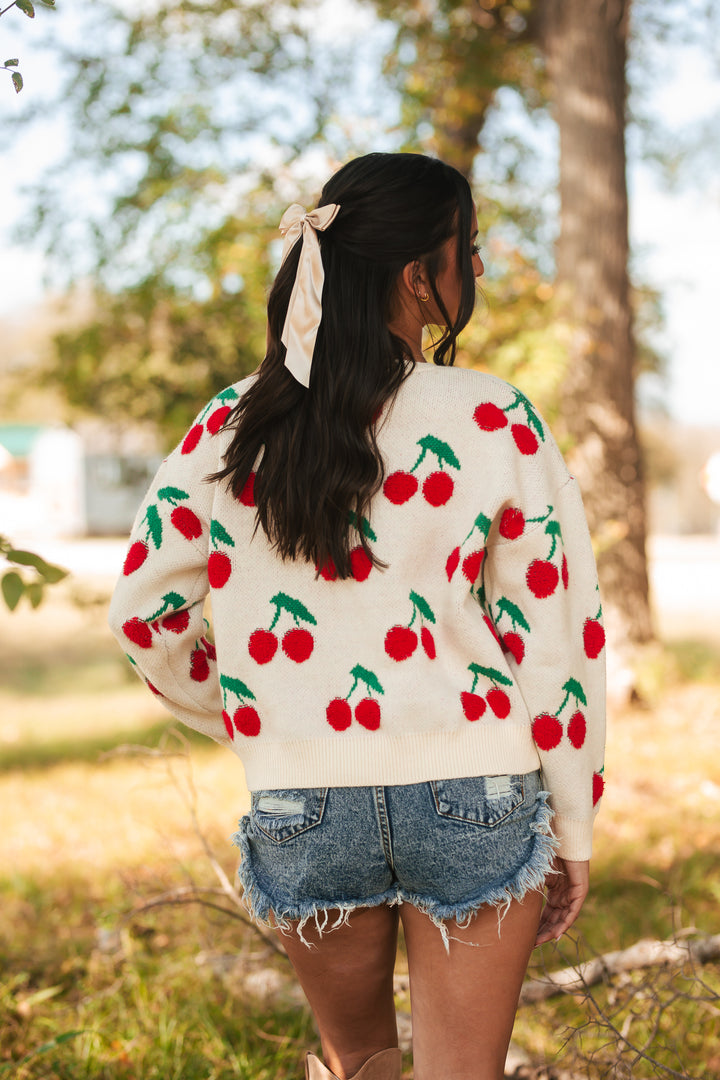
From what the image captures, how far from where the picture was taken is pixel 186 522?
1.59 m

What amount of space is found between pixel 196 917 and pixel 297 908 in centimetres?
194

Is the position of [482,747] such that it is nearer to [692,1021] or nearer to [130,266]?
[692,1021]

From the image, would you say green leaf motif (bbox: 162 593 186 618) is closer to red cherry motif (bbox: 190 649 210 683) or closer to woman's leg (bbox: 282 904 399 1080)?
red cherry motif (bbox: 190 649 210 683)

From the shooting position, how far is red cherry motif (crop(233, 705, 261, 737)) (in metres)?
1.52

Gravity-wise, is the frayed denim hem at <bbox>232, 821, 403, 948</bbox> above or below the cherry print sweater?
below

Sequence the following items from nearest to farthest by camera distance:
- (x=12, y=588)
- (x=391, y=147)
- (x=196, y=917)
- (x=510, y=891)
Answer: (x=510, y=891) < (x=12, y=588) < (x=196, y=917) < (x=391, y=147)

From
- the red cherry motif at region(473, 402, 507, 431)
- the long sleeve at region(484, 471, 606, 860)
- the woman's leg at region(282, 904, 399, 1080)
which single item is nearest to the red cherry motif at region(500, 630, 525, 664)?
the long sleeve at region(484, 471, 606, 860)

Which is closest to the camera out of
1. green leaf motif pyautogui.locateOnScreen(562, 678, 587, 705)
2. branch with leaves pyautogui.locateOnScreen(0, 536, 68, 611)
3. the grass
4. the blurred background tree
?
green leaf motif pyautogui.locateOnScreen(562, 678, 587, 705)

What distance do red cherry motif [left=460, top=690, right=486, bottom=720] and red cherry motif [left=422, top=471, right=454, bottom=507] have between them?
0.96ft

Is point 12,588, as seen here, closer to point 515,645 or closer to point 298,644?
point 298,644

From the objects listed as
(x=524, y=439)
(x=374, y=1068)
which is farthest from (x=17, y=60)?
(x=374, y=1068)

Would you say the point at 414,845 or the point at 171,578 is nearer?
the point at 414,845

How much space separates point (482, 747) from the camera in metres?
1.42

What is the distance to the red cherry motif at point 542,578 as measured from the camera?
1.49 meters
